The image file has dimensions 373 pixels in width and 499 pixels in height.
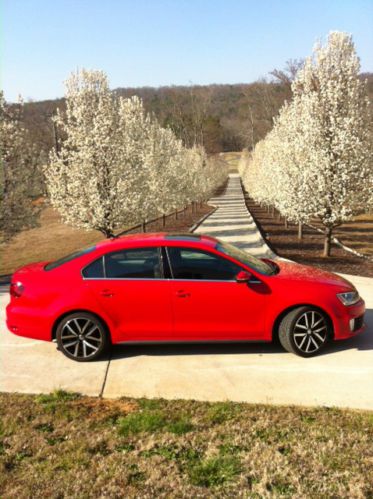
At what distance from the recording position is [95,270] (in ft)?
16.6

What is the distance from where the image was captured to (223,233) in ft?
60.8

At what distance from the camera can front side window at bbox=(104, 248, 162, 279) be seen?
500 centimetres

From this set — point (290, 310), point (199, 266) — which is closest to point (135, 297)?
point (199, 266)

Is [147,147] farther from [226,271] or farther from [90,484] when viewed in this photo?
[90,484]

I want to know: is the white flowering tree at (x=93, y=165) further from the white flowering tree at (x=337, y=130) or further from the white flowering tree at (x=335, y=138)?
the white flowering tree at (x=337, y=130)

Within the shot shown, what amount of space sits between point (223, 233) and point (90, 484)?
16.1 meters

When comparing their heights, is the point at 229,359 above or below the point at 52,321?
below

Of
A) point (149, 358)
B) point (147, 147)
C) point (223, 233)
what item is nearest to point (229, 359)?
point (149, 358)

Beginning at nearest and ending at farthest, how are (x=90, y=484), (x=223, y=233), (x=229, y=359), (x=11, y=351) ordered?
1. (x=90, y=484)
2. (x=229, y=359)
3. (x=11, y=351)
4. (x=223, y=233)

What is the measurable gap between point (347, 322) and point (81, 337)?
3.20 m

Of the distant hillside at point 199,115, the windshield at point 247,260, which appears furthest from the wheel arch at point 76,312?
the distant hillside at point 199,115

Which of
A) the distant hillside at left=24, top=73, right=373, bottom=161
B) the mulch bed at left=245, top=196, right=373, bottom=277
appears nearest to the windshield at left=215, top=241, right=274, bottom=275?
the mulch bed at left=245, top=196, right=373, bottom=277

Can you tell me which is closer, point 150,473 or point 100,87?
point 150,473

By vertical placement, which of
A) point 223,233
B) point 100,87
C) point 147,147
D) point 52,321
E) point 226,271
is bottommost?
point 223,233
